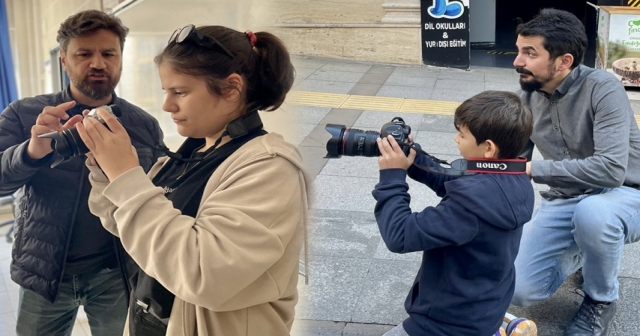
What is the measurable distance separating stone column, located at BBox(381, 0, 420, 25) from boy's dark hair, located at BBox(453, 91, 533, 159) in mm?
7709

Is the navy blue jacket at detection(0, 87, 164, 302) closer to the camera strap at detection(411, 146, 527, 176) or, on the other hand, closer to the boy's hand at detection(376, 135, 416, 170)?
the boy's hand at detection(376, 135, 416, 170)

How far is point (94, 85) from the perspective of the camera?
1.98 m

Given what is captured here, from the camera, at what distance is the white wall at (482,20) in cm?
1123

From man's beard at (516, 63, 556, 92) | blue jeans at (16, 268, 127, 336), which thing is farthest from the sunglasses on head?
man's beard at (516, 63, 556, 92)

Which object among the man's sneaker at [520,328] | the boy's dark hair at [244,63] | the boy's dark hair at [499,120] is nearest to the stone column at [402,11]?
the man's sneaker at [520,328]

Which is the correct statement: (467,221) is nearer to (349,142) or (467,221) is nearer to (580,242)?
(349,142)

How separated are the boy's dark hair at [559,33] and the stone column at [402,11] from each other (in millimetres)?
6828

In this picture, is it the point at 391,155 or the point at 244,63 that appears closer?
the point at 244,63

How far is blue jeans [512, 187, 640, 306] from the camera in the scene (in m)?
2.62

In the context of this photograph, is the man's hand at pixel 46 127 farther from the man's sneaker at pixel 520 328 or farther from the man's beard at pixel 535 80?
the man's beard at pixel 535 80

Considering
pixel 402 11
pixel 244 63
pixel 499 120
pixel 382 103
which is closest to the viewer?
pixel 244 63

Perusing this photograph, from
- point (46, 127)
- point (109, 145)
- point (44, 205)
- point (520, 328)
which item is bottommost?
point (520, 328)

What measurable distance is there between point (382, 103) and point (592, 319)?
4433 mm

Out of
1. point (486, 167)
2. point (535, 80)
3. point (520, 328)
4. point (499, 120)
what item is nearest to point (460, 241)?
point (486, 167)
